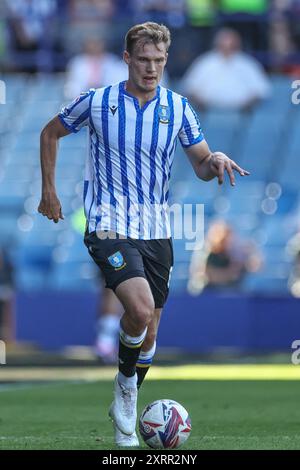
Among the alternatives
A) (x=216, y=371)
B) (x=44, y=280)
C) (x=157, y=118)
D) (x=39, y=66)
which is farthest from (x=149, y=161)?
(x=39, y=66)

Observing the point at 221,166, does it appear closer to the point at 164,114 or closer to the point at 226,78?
the point at 164,114

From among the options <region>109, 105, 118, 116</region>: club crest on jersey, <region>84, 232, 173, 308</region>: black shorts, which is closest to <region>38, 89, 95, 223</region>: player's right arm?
<region>109, 105, 118, 116</region>: club crest on jersey

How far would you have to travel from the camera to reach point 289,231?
64.0 feet

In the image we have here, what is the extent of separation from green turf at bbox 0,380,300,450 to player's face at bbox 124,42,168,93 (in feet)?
7.05

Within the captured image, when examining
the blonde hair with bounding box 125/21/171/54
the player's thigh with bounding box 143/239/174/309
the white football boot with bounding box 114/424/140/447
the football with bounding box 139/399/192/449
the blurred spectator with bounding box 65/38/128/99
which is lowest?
the white football boot with bounding box 114/424/140/447

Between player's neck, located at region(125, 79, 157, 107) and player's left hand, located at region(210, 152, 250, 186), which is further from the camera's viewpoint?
player's neck, located at region(125, 79, 157, 107)

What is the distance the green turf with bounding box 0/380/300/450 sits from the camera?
8.27 m

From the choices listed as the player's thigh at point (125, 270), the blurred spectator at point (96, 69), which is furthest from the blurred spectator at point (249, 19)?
the player's thigh at point (125, 270)

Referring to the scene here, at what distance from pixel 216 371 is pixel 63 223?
21.0 feet

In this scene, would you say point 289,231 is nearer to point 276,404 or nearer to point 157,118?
point 276,404

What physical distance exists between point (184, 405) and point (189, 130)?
10.2 ft

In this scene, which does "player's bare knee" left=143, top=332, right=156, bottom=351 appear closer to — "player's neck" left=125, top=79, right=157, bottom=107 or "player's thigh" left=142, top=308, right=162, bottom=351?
"player's thigh" left=142, top=308, right=162, bottom=351

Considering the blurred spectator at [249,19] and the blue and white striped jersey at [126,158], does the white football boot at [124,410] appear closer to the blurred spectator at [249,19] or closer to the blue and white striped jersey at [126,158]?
the blue and white striped jersey at [126,158]

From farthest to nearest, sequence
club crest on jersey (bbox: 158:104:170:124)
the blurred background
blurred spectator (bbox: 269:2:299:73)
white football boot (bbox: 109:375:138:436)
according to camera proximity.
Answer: blurred spectator (bbox: 269:2:299:73)
the blurred background
club crest on jersey (bbox: 158:104:170:124)
white football boot (bbox: 109:375:138:436)
